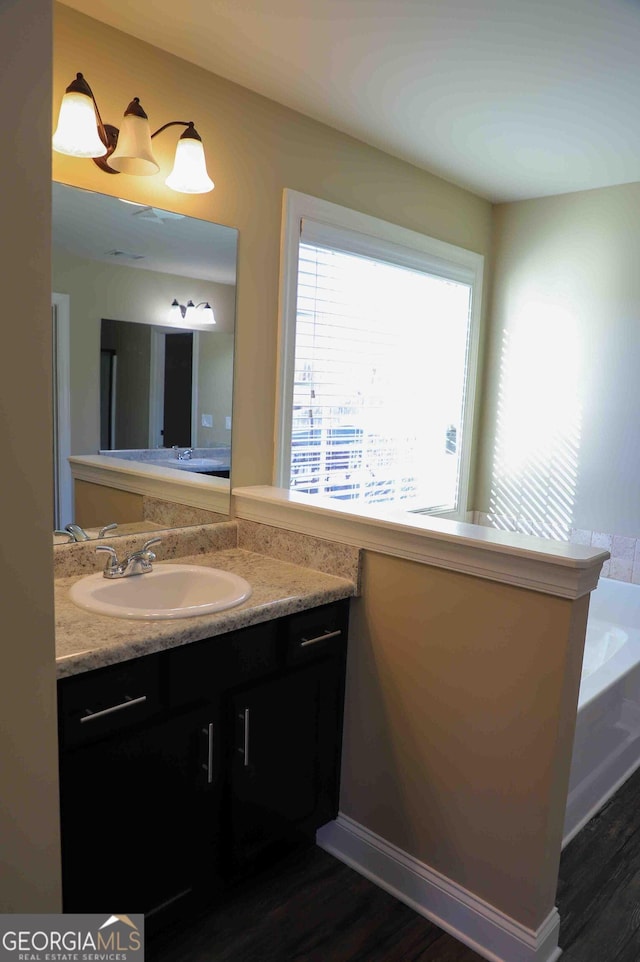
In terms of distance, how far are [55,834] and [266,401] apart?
1652 millimetres

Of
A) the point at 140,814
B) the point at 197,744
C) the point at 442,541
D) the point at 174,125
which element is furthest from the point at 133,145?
the point at 140,814

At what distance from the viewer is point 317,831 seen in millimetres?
2221

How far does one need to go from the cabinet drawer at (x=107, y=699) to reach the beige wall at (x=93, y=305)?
76cm

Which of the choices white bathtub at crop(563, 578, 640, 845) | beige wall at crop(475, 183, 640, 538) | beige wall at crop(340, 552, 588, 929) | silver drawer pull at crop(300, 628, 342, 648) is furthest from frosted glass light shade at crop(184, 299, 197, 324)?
beige wall at crop(475, 183, 640, 538)

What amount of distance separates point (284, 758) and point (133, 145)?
5.90 feet

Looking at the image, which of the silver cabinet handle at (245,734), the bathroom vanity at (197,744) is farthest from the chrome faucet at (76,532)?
Result: the silver cabinet handle at (245,734)

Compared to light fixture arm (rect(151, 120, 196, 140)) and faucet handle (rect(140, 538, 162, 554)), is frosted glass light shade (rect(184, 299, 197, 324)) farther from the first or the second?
faucet handle (rect(140, 538, 162, 554))

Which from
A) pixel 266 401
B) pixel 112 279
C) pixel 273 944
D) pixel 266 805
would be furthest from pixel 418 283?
pixel 273 944

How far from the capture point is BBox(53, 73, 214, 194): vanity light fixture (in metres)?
1.76

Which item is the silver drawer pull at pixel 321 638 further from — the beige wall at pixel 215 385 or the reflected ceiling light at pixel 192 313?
the reflected ceiling light at pixel 192 313

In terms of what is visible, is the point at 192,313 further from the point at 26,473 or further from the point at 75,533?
the point at 26,473

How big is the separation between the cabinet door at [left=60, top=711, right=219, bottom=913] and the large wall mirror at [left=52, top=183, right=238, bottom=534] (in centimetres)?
75

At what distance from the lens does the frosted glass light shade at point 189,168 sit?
2018 millimetres

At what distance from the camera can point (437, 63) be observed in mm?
2066
